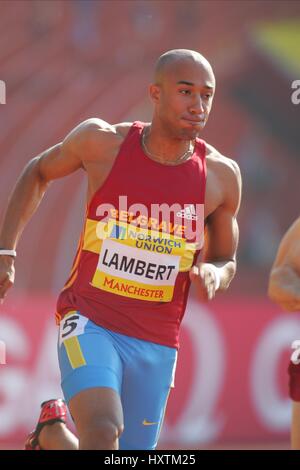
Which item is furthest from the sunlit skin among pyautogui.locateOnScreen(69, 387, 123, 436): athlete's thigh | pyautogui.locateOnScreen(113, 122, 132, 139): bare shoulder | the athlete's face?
pyautogui.locateOnScreen(69, 387, 123, 436): athlete's thigh

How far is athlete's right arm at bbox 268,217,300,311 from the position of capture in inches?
213

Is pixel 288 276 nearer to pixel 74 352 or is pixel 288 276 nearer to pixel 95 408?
pixel 74 352

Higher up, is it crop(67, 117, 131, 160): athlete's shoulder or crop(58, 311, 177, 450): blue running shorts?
crop(67, 117, 131, 160): athlete's shoulder

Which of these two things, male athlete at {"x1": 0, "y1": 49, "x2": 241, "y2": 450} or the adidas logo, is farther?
the adidas logo

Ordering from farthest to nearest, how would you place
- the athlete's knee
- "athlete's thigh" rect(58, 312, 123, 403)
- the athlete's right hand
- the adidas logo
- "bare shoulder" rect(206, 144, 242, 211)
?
"bare shoulder" rect(206, 144, 242, 211) < the adidas logo < the athlete's right hand < "athlete's thigh" rect(58, 312, 123, 403) < the athlete's knee

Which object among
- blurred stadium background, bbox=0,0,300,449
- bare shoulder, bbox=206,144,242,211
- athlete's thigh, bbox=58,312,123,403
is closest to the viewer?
athlete's thigh, bbox=58,312,123,403

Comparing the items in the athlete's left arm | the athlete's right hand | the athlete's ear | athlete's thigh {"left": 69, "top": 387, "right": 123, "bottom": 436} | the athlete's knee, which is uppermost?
the athlete's ear

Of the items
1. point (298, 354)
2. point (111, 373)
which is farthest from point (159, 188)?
point (298, 354)

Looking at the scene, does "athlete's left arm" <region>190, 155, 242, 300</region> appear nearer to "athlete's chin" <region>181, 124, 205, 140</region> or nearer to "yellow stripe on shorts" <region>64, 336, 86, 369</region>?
"athlete's chin" <region>181, 124, 205, 140</region>

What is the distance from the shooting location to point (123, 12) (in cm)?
1217

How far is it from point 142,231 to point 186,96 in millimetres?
709

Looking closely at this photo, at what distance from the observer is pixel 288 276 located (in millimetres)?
5523

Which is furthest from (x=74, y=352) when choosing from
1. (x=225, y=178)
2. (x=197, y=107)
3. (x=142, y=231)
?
(x=197, y=107)

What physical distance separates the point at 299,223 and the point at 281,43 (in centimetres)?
779
